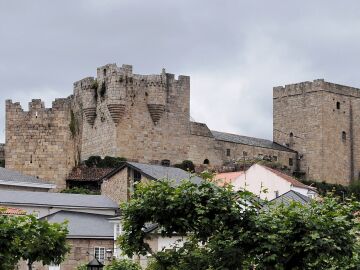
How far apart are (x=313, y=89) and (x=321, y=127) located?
12.8 feet

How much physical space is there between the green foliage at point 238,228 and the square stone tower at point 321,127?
68892mm

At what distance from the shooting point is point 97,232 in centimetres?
6669

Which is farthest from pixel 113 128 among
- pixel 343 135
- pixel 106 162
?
pixel 343 135

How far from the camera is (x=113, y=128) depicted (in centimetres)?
9394

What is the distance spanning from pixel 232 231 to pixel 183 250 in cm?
256

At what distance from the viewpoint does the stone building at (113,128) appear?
3543 inches

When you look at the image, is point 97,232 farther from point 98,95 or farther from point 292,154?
point 292,154

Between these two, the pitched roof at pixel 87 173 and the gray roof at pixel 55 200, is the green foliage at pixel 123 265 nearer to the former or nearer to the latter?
the gray roof at pixel 55 200

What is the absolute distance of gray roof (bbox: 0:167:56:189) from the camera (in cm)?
8075

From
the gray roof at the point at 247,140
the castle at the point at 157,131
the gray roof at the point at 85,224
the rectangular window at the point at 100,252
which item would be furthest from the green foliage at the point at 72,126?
the rectangular window at the point at 100,252

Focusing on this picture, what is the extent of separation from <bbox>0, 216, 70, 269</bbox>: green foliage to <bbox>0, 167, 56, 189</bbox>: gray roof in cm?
3846

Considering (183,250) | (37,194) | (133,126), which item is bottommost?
(183,250)

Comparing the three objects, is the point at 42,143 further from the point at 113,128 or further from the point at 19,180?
the point at 19,180

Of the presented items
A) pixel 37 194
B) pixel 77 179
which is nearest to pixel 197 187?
pixel 37 194
